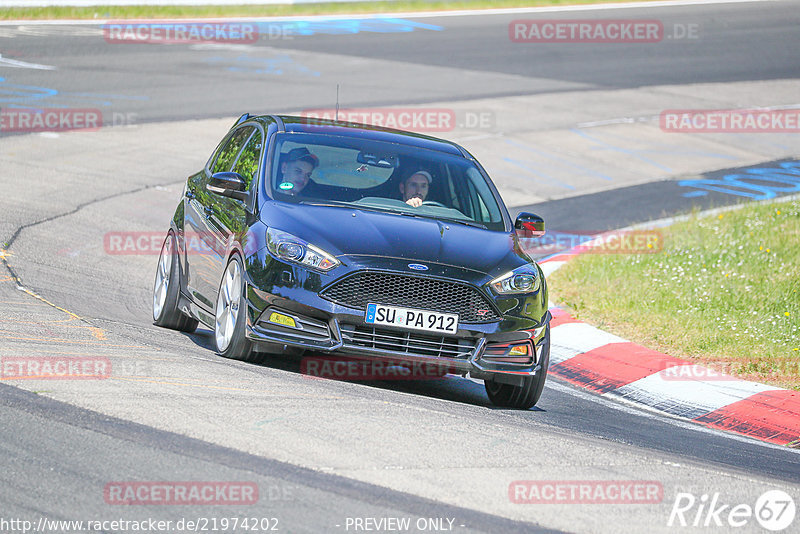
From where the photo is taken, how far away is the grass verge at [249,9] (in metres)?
29.2

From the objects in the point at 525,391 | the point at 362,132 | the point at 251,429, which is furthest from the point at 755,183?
the point at 251,429

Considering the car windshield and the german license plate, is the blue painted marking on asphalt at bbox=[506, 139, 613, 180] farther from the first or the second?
the german license plate

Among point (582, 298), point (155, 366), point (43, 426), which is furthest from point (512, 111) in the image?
point (43, 426)

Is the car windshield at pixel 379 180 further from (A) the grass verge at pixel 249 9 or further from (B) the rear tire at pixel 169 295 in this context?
(A) the grass verge at pixel 249 9

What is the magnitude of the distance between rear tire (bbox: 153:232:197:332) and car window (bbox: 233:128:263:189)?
881mm

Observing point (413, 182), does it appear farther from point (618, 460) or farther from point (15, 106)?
point (15, 106)

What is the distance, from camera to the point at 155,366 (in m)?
7.01

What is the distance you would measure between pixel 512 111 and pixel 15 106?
Answer: 8.94m

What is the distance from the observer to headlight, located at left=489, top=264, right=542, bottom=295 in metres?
7.63

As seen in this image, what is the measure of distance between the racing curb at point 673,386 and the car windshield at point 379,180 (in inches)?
62.5

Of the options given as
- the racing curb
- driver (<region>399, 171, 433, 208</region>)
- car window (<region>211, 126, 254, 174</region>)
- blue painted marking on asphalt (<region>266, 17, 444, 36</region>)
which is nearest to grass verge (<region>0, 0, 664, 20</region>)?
blue painted marking on asphalt (<region>266, 17, 444, 36</region>)

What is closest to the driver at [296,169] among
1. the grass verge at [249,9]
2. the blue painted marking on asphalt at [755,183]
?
the blue painted marking on asphalt at [755,183]

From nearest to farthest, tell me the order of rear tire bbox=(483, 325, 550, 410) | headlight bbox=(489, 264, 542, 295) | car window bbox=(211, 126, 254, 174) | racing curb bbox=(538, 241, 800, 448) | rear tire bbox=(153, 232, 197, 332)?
headlight bbox=(489, 264, 542, 295), rear tire bbox=(483, 325, 550, 410), racing curb bbox=(538, 241, 800, 448), rear tire bbox=(153, 232, 197, 332), car window bbox=(211, 126, 254, 174)

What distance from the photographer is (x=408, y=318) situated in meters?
7.35
